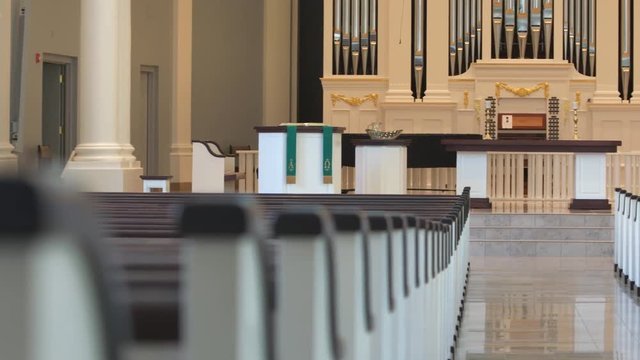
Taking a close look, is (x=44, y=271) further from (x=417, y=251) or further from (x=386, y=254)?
(x=417, y=251)

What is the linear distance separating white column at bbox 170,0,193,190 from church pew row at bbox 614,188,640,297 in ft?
30.2

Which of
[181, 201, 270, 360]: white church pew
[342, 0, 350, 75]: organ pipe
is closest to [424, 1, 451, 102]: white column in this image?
[342, 0, 350, 75]: organ pipe

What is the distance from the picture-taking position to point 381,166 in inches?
557

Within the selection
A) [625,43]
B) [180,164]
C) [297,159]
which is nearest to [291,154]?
[297,159]

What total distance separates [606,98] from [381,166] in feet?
21.9

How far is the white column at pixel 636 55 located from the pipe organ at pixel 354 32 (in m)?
4.26

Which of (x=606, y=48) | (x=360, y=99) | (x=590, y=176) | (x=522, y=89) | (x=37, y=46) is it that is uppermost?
(x=606, y=48)

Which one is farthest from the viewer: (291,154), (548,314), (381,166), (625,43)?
(625,43)

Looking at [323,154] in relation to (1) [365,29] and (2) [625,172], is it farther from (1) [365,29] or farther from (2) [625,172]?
(1) [365,29]

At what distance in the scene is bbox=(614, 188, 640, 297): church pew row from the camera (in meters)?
9.60

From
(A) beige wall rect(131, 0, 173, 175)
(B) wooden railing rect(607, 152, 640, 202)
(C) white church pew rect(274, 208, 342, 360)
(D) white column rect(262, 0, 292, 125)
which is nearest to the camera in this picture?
(C) white church pew rect(274, 208, 342, 360)

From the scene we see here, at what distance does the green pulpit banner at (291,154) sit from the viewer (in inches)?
500

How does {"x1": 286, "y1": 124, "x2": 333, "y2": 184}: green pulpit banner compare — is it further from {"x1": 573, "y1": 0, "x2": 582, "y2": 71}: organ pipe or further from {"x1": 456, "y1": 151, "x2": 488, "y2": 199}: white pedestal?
{"x1": 573, "y1": 0, "x2": 582, "y2": 71}: organ pipe

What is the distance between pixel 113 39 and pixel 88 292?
44.1 feet
